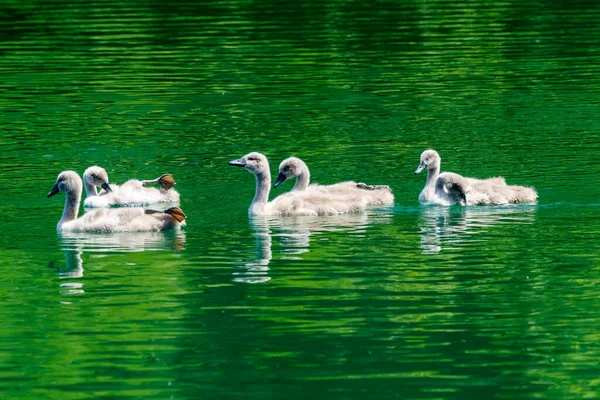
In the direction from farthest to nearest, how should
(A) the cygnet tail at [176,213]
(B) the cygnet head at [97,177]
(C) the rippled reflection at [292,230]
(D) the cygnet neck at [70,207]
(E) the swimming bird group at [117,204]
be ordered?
(B) the cygnet head at [97,177]
(D) the cygnet neck at [70,207]
(E) the swimming bird group at [117,204]
(A) the cygnet tail at [176,213]
(C) the rippled reflection at [292,230]

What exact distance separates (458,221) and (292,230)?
1.92 meters

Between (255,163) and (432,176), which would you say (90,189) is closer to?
(255,163)

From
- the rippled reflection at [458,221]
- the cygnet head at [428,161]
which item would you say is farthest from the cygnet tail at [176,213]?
the cygnet head at [428,161]

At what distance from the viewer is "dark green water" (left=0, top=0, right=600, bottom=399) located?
11477 millimetres

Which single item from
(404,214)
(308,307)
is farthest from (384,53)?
(308,307)

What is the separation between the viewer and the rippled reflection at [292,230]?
15.1 m

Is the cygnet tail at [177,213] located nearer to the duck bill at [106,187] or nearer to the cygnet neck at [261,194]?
the cygnet neck at [261,194]

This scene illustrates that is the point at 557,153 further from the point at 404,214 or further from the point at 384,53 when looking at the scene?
the point at 384,53

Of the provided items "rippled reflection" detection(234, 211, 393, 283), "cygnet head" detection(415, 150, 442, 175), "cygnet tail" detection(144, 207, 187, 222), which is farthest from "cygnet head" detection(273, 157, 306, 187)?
"cygnet tail" detection(144, 207, 187, 222)

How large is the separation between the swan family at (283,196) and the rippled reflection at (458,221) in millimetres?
230

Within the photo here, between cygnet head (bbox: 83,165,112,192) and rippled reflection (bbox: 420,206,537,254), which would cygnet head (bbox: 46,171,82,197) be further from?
rippled reflection (bbox: 420,206,537,254)

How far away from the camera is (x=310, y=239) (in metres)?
16.6

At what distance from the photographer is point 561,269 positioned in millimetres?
14570

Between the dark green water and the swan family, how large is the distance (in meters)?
0.29
